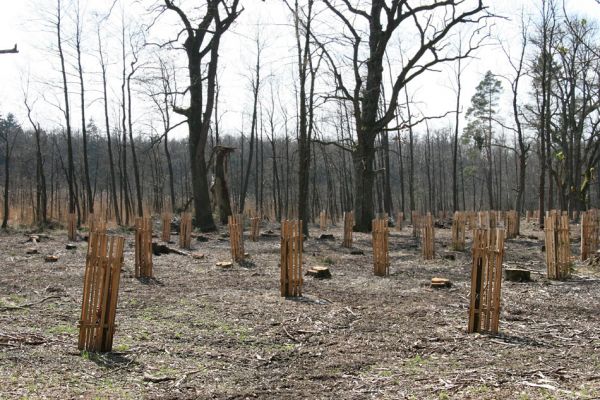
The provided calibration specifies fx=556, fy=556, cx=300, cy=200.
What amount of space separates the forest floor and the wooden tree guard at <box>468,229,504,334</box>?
20cm

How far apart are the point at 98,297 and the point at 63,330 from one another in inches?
40.6

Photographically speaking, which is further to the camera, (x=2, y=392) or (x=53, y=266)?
(x=53, y=266)

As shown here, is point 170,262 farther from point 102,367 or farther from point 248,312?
point 102,367

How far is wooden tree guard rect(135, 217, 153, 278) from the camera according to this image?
10.1m

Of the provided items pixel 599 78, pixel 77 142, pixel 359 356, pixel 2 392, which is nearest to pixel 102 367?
pixel 2 392

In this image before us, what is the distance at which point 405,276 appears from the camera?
35.3 ft

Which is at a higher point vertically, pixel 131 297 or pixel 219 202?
pixel 219 202

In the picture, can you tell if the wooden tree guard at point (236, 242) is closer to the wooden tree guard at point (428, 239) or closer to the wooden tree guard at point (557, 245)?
the wooden tree guard at point (428, 239)

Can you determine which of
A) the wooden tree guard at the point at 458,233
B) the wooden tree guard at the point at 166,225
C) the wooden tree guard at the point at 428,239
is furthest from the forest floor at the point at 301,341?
the wooden tree guard at the point at 166,225

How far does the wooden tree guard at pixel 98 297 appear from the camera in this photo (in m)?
5.13

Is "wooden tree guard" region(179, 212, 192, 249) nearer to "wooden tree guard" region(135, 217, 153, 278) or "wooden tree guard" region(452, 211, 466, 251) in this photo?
"wooden tree guard" region(135, 217, 153, 278)

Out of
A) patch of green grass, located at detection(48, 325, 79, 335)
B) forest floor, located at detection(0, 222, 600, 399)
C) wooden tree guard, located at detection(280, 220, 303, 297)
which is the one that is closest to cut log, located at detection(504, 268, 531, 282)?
forest floor, located at detection(0, 222, 600, 399)

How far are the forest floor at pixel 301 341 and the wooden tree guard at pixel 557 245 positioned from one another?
9.0 inches

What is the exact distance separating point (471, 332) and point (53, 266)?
8.79 metres
